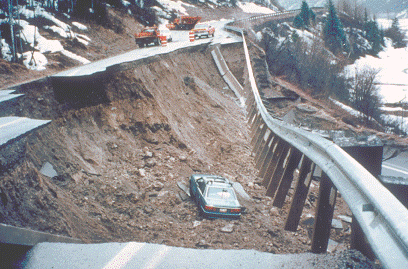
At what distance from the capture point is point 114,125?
914 cm

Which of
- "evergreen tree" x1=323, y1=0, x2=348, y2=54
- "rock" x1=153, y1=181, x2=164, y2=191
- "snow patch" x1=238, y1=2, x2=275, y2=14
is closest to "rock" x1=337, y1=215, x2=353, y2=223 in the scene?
"rock" x1=153, y1=181, x2=164, y2=191

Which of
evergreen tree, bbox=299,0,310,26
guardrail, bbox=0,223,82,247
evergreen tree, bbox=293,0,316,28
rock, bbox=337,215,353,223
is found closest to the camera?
guardrail, bbox=0,223,82,247

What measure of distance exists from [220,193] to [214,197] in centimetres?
29

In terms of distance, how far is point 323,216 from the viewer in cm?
347

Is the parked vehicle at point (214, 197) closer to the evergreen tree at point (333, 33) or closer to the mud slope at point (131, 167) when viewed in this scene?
the mud slope at point (131, 167)

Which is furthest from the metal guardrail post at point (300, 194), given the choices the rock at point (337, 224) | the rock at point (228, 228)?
the rock at point (337, 224)

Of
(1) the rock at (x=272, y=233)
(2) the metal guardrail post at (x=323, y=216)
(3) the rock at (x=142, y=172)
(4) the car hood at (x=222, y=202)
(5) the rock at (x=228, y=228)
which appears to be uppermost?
(2) the metal guardrail post at (x=323, y=216)

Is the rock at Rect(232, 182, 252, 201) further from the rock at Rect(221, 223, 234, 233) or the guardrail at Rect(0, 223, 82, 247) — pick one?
the guardrail at Rect(0, 223, 82, 247)

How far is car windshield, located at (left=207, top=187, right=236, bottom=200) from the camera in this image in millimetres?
7531

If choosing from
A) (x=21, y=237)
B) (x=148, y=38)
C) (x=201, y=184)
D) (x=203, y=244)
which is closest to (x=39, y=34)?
(x=148, y=38)

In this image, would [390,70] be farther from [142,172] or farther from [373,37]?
[142,172]

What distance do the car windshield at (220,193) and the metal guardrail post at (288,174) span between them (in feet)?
8.28

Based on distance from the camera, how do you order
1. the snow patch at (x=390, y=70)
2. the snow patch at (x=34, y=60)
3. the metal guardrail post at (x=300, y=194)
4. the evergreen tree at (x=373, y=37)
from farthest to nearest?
1. the evergreen tree at (x=373, y=37)
2. the snow patch at (x=390, y=70)
3. the snow patch at (x=34, y=60)
4. the metal guardrail post at (x=300, y=194)

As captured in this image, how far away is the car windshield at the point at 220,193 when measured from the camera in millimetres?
7531
